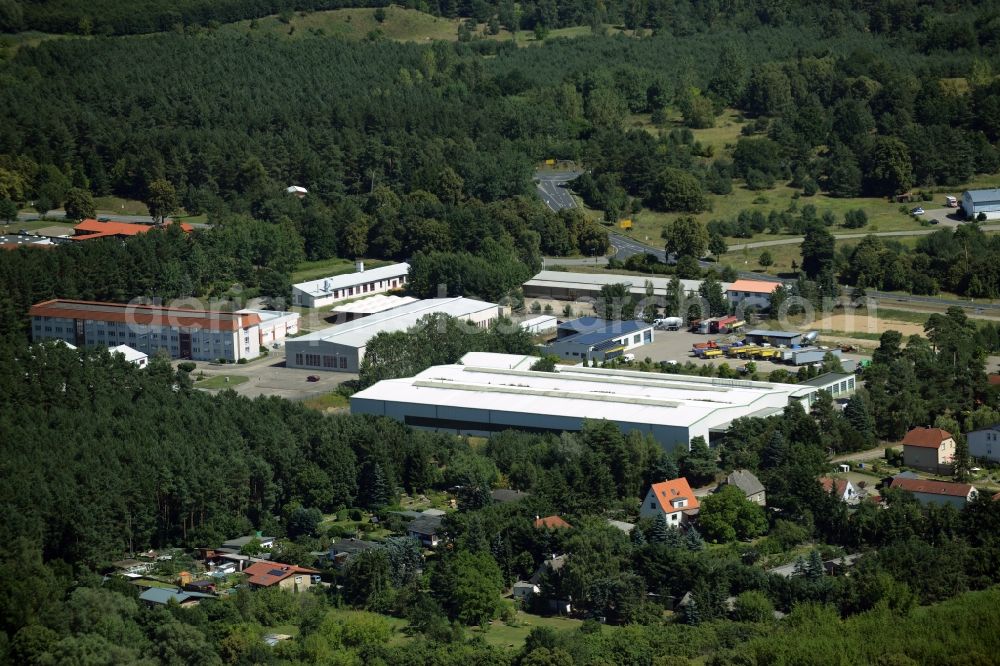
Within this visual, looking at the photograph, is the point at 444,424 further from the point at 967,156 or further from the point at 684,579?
the point at 967,156

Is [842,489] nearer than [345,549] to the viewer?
No

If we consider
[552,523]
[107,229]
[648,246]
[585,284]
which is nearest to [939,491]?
[552,523]

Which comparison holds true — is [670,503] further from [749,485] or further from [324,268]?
[324,268]

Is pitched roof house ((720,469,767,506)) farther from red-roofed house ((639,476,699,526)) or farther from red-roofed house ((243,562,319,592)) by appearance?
red-roofed house ((243,562,319,592))

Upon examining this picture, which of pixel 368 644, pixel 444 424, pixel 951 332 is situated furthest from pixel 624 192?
pixel 368 644

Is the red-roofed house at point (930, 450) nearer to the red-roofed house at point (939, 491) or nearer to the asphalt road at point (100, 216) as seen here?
the red-roofed house at point (939, 491)

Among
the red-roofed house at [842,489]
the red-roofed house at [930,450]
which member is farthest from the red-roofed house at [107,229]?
the red-roofed house at [842,489]

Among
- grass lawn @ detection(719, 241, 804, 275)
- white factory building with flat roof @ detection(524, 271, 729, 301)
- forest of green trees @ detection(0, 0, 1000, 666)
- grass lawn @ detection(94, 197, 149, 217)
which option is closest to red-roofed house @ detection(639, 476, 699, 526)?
forest of green trees @ detection(0, 0, 1000, 666)

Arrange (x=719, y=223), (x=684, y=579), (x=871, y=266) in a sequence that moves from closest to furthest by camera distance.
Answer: (x=684, y=579) < (x=871, y=266) < (x=719, y=223)
